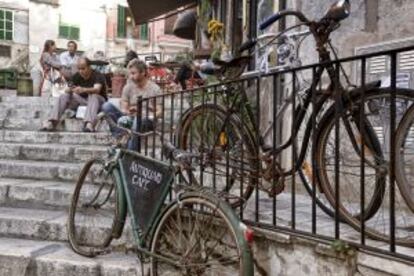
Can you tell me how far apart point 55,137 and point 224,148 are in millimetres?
3712

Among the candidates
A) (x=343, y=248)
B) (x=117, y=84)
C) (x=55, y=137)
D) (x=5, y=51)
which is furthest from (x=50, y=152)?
(x=5, y=51)

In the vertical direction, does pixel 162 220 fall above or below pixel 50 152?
below

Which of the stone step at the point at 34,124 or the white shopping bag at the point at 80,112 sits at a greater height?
the white shopping bag at the point at 80,112

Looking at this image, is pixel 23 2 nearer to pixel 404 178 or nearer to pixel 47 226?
pixel 47 226

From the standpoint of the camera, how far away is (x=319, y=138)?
332 centimetres

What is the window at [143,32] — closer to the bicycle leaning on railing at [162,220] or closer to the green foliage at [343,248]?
the bicycle leaning on railing at [162,220]

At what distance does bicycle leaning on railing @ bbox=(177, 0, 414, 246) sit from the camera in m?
3.00

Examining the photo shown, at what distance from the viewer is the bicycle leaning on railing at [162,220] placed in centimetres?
318

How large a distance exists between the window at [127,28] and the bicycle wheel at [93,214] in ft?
90.8

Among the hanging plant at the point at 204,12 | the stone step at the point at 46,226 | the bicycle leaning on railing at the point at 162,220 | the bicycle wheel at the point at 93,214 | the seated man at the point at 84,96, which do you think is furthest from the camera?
the hanging plant at the point at 204,12

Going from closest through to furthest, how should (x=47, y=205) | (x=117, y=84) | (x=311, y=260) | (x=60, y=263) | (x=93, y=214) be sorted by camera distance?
(x=311, y=260), (x=60, y=263), (x=93, y=214), (x=47, y=205), (x=117, y=84)

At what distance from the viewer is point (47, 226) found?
14.8 feet

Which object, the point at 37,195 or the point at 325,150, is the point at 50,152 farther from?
the point at 325,150

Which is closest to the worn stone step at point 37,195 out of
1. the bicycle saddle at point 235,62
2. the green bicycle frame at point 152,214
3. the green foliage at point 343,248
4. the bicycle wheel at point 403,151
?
the green bicycle frame at point 152,214
